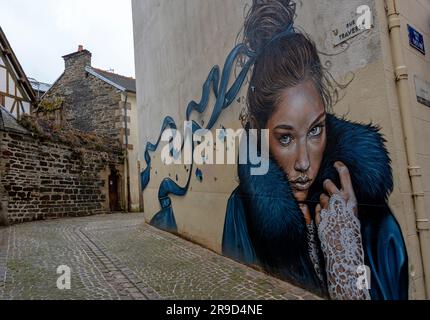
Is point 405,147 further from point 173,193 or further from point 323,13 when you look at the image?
point 173,193

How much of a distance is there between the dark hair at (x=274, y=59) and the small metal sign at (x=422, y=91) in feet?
2.45

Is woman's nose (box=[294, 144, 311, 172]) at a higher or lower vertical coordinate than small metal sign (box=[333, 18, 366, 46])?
lower

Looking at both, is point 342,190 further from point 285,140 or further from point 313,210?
point 285,140

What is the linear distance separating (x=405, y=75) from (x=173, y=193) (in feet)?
18.0

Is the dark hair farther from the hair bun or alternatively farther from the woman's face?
the woman's face

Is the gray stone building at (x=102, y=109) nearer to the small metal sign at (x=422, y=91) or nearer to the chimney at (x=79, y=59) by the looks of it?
the chimney at (x=79, y=59)

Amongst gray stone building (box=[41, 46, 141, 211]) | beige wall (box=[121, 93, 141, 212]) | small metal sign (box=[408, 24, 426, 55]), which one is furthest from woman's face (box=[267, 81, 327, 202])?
beige wall (box=[121, 93, 141, 212])

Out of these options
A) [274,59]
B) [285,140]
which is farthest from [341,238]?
[274,59]

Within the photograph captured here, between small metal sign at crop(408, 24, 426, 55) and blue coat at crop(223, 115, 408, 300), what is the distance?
0.93m

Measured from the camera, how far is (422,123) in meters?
2.94

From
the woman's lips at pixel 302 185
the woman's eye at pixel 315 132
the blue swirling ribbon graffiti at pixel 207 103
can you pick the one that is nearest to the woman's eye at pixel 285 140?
the woman's eye at pixel 315 132

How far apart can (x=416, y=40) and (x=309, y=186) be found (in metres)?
1.70

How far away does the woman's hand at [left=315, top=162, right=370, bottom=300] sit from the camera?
2.96 metres

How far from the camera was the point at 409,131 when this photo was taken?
9.02ft
